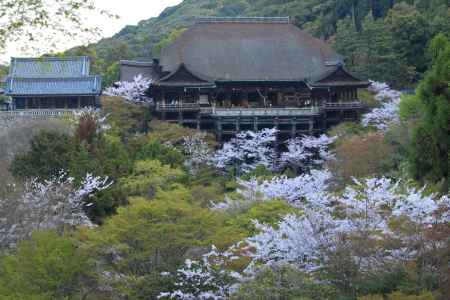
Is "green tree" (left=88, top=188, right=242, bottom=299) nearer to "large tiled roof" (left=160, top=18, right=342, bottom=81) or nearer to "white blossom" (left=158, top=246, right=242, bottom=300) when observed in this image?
"white blossom" (left=158, top=246, right=242, bottom=300)

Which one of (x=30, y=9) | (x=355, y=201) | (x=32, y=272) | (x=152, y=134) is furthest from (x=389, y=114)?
(x=30, y=9)

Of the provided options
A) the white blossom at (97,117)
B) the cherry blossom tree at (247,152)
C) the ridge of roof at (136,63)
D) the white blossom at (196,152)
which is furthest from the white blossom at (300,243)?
the ridge of roof at (136,63)

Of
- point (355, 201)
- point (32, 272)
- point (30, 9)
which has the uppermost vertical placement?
point (30, 9)

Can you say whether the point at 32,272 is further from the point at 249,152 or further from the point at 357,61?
the point at 357,61

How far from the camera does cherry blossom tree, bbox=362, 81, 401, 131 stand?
3114 centimetres

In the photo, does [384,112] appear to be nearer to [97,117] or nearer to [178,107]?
[178,107]

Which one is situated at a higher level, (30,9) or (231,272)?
(30,9)

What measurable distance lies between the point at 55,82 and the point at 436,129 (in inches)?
917

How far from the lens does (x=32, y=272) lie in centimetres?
1559

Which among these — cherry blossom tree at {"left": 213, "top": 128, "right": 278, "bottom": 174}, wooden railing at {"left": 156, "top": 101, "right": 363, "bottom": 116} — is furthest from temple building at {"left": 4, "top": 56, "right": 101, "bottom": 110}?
cherry blossom tree at {"left": 213, "top": 128, "right": 278, "bottom": 174}

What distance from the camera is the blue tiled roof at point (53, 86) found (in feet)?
119

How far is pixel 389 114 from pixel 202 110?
741cm

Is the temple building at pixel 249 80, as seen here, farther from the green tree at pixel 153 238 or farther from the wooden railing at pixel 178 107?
the green tree at pixel 153 238

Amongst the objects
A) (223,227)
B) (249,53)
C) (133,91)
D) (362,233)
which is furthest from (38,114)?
(362,233)
